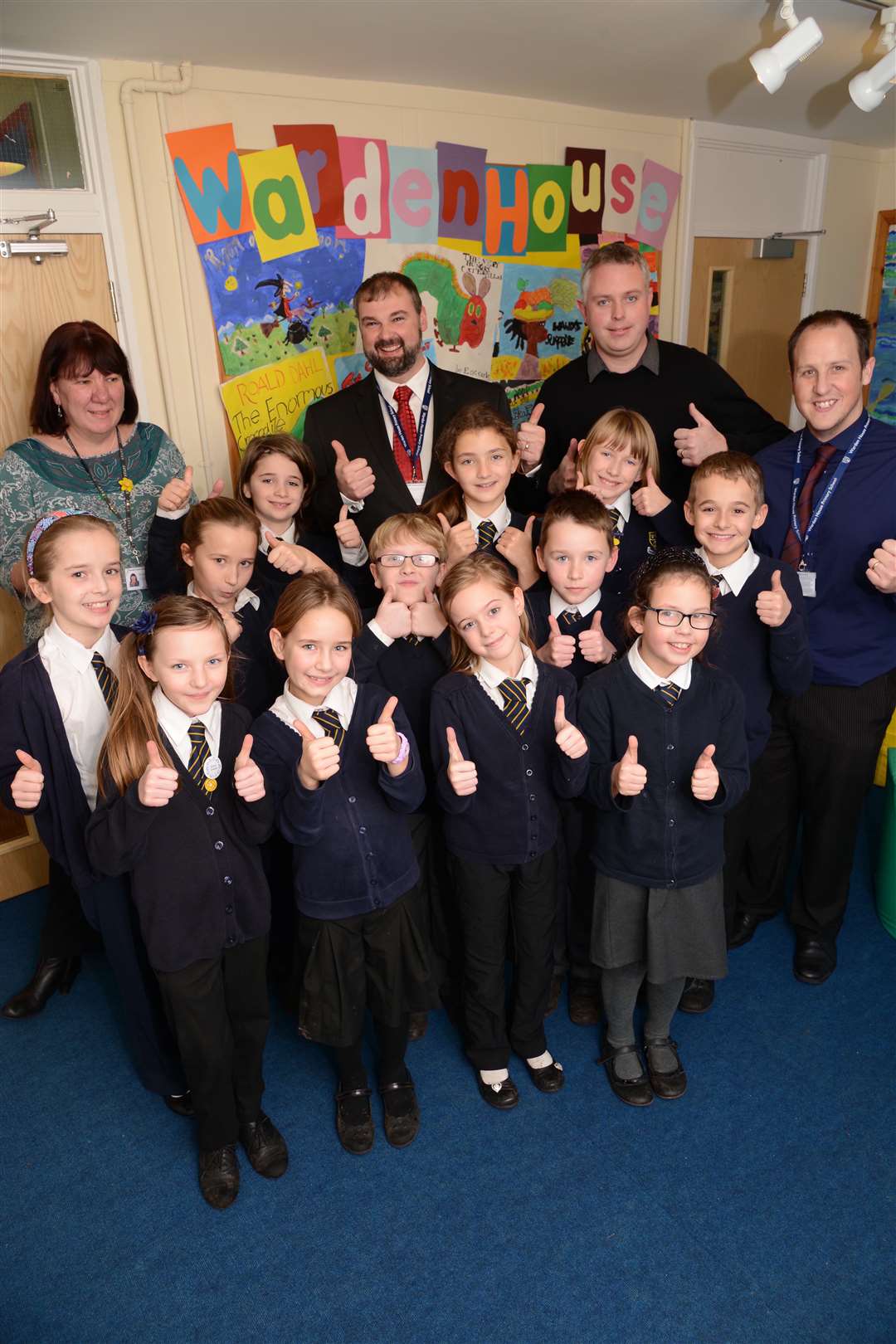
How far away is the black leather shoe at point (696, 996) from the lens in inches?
99.8

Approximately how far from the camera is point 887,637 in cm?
250

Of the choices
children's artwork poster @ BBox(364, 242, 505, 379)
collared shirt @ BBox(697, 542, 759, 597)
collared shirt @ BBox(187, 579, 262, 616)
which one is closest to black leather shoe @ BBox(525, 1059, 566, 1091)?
collared shirt @ BBox(697, 542, 759, 597)

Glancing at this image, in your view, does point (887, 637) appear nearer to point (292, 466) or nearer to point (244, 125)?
point (292, 466)

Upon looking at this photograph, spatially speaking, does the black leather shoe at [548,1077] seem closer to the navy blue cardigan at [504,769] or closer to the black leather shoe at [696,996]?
the black leather shoe at [696,996]

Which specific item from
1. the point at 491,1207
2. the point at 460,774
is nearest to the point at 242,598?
the point at 460,774

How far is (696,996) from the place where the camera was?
8.36ft

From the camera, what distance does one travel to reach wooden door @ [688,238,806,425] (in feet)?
15.4

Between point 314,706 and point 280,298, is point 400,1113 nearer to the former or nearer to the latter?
point 314,706

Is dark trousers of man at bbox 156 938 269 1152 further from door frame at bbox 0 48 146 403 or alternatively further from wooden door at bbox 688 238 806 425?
wooden door at bbox 688 238 806 425

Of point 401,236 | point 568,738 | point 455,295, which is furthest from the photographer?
point 455,295

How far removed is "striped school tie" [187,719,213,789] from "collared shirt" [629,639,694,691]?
Answer: 3.15 feet

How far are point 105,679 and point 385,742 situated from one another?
0.66 meters

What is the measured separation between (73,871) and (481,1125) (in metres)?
1.12

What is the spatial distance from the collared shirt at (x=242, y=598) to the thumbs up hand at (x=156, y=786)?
0.74 m
